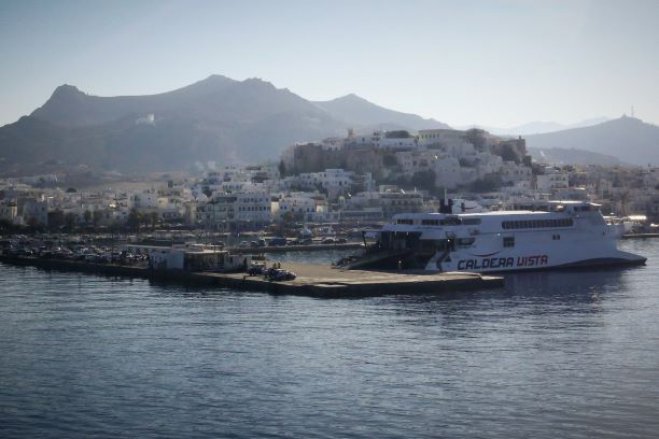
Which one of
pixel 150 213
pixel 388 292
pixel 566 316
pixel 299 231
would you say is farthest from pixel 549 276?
pixel 150 213

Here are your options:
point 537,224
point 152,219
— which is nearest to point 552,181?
point 152,219

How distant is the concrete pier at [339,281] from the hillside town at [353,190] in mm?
32598

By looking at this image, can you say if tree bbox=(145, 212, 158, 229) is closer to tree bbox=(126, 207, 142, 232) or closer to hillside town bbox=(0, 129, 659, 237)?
hillside town bbox=(0, 129, 659, 237)

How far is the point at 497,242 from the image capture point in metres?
49.1

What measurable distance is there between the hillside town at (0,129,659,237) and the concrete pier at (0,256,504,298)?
32.6 m

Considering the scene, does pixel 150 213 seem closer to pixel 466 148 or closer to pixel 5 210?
pixel 5 210

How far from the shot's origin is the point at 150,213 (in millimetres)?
85250

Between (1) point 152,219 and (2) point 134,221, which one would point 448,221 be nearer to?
(2) point 134,221

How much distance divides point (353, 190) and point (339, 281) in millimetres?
55944

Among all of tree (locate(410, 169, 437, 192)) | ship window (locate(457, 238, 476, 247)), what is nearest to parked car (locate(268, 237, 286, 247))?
ship window (locate(457, 238, 476, 247))

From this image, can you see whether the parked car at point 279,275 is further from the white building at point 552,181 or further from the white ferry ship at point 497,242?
the white building at point 552,181

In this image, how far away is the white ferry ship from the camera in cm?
4697

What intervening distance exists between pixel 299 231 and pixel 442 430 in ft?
193

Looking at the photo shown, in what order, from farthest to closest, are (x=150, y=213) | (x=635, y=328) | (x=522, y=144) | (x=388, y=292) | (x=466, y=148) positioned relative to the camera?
(x=522, y=144)
(x=466, y=148)
(x=150, y=213)
(x=388, y=292)
(x=635, y=328)
